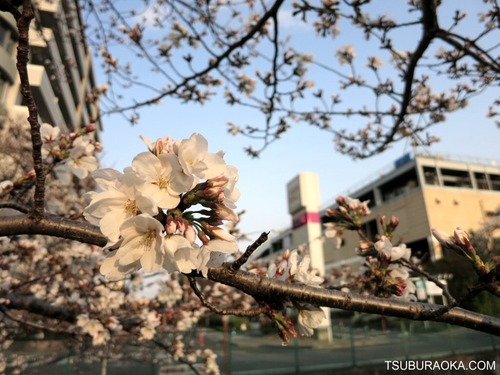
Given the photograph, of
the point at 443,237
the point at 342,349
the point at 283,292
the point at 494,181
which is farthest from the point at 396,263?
the point at 494,181

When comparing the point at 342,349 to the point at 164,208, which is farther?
the point at 342,349

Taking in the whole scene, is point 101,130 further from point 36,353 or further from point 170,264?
point 170,264

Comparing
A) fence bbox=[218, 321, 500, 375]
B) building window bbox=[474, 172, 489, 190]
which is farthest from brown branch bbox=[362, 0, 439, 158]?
building window bbox=[474, 172, 489, 190]

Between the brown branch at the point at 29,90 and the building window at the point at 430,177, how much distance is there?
112 ft

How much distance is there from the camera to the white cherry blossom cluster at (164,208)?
3.21 feet

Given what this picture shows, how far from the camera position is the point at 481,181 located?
33.6 m

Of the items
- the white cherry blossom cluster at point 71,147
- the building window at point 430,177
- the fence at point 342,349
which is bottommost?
the fence at point 342,349

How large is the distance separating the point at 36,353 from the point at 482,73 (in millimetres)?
8950

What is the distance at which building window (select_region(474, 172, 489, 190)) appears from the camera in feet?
108

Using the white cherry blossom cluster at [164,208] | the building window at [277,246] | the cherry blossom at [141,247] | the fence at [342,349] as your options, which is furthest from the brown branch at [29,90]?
the building window at [277,246]

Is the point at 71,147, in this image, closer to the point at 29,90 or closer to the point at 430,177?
the point at 29,90

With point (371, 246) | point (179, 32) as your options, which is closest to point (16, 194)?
point (371, 246)

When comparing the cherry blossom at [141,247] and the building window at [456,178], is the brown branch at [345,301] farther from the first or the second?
the building window at [456,178]

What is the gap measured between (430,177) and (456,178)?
4345 millimetres
